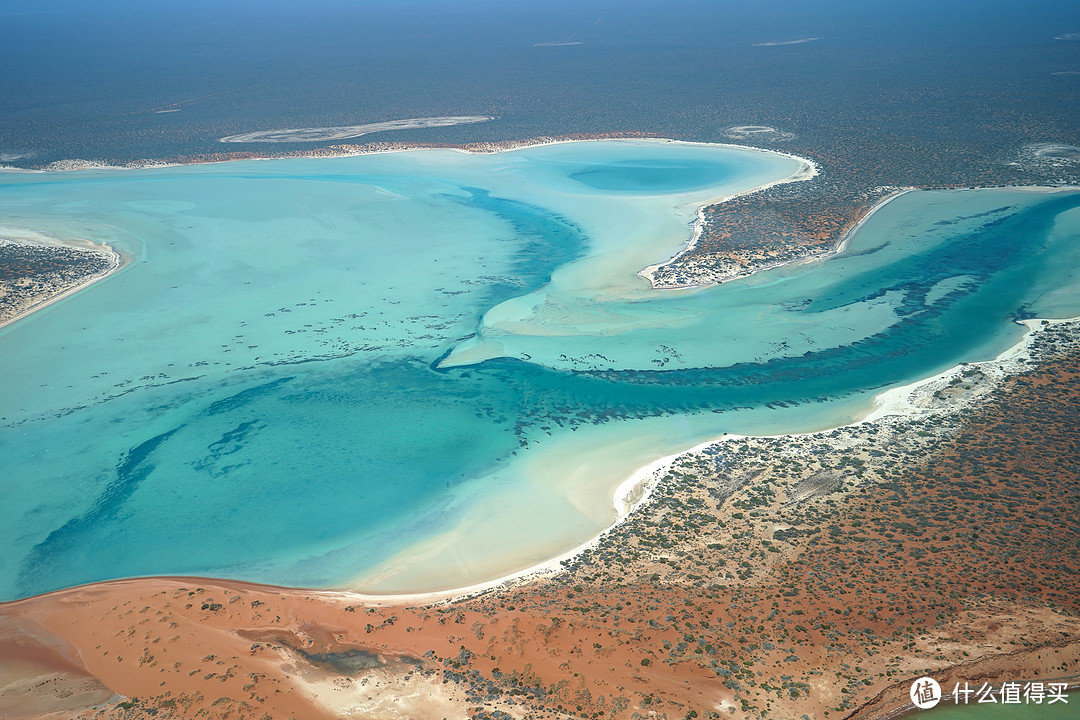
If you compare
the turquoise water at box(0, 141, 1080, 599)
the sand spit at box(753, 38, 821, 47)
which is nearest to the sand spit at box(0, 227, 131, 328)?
the turquoise water at box(0, 141, 1080, 599)

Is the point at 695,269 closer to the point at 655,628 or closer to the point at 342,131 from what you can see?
the point at 655,628

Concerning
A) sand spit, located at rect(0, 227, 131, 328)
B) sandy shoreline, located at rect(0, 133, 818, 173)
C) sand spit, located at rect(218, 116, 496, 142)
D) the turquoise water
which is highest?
sand spit, located at rect(218, 116, 496, 142)

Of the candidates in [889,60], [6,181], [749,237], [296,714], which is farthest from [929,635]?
[889,60]

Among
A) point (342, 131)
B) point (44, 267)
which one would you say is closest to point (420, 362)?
point (44, 267)

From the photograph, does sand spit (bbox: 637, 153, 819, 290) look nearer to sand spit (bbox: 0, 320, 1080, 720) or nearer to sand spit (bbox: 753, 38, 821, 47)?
sand spit (bbox: 0, 320, 1080, 720)

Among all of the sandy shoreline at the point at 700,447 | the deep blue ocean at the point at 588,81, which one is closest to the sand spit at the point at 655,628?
the sandy shoreline at the point at 700,447

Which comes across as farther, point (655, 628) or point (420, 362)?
point (420, 362)
